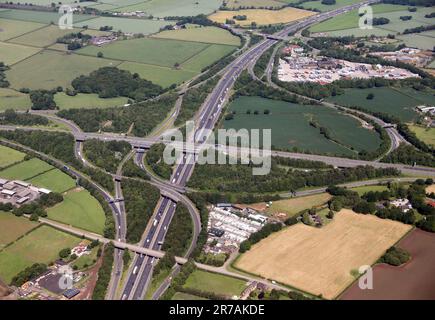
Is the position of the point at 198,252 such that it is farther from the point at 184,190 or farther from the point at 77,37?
the point at 77,37

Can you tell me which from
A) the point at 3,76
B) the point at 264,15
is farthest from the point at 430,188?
the point at 264,15

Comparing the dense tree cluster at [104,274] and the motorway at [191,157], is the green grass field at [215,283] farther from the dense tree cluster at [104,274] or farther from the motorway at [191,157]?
the dense tree cluster at [104,274]

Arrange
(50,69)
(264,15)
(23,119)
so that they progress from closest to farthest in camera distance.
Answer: (23,119) → (50,69) → (264,15)

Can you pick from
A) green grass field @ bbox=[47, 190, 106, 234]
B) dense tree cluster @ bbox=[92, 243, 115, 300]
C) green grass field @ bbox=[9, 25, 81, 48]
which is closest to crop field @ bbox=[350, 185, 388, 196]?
dense tree cluster @ bbox=[92, 243, 115, 300]

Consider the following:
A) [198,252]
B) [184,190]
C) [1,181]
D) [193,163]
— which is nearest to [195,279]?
[198,252]

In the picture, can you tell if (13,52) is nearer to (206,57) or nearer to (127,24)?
(127,24)

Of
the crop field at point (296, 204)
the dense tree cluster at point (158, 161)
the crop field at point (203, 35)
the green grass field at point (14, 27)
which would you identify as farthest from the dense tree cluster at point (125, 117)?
the green grass field at point (14, 27)

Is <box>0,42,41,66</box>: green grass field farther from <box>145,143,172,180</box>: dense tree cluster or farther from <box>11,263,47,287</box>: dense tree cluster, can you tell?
<box>11,263,47,287</box>: dense tree cluster
